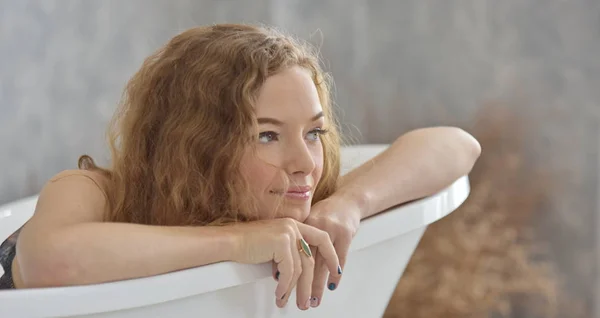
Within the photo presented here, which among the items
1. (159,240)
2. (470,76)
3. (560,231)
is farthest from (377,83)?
(159,240)

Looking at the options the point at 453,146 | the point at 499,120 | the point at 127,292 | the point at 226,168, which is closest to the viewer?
the point at 127,292

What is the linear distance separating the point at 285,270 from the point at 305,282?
5 centimetres

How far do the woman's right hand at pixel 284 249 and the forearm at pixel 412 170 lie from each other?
207 mm

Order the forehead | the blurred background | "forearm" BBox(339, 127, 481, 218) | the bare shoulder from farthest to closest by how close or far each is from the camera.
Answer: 1. the blurred background
2. "forearm" BBox(339, 127, 481, 218)
3. the forehead
4. the bare shoulder

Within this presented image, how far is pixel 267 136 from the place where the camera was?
3.83 ft

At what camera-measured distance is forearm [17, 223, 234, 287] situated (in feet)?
3.15

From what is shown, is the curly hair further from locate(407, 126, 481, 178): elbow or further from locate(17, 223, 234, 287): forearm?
locate(407, 126, 481, 178): elbow

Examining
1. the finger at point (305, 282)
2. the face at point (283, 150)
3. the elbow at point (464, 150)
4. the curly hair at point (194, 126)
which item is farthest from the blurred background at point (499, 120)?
the finger at point (305, 282)

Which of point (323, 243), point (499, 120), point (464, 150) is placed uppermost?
point (323, 243)

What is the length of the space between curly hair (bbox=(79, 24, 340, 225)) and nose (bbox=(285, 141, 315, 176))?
6 cm

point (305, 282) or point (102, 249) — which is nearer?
point (102, 249)

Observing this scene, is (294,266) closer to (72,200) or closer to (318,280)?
(318,280)

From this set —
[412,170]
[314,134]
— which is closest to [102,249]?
[314,134]

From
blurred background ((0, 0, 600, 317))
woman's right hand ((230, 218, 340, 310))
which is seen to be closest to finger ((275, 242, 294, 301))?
woman's right hand ((230, 218, 340, 310))
